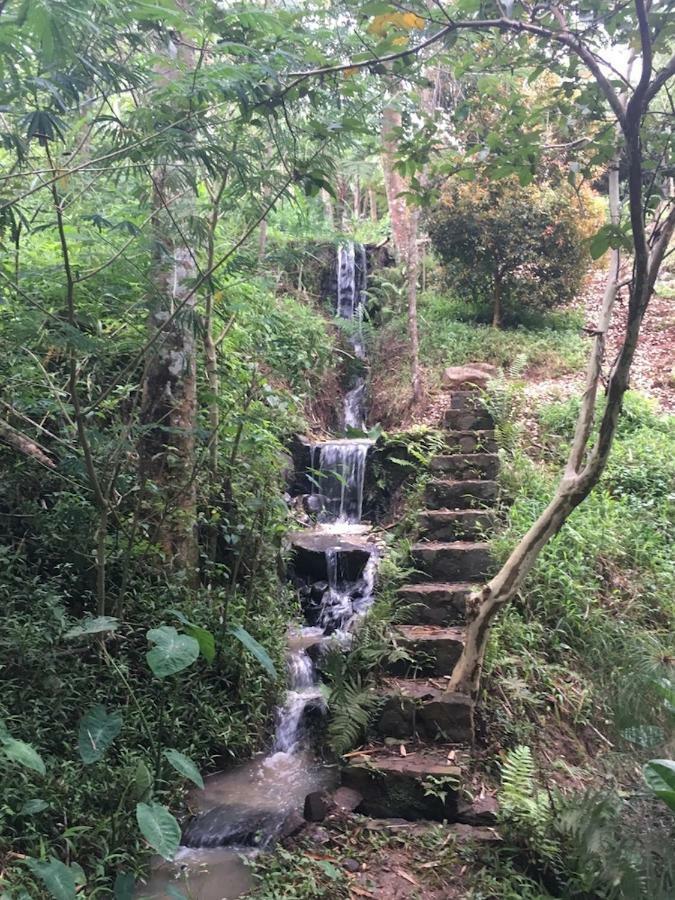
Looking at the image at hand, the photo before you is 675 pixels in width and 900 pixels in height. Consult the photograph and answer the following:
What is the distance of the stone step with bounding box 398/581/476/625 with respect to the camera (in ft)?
17.1

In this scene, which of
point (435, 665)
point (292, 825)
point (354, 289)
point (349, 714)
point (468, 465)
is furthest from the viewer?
point (354, 289)

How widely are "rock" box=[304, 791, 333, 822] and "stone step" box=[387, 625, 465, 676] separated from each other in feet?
3.76

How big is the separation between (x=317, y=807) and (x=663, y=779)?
6.57 ft

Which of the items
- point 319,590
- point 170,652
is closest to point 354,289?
point 319,590

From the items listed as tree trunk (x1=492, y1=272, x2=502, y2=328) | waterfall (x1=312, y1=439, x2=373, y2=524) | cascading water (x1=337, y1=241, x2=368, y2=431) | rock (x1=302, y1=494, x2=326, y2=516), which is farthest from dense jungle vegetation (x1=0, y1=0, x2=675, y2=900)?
cascading water (x1=337, y1=241, x2=368, y2=431)

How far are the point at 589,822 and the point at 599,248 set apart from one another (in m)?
2.91

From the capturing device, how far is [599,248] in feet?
10.7

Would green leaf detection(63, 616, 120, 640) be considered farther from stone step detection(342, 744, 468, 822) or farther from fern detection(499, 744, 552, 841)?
fern detection(499, 744, 552, 841)

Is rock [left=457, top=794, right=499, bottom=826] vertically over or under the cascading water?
under

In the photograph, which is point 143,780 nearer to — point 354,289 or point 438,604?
point 438,604

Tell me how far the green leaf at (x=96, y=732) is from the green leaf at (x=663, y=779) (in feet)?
8.30

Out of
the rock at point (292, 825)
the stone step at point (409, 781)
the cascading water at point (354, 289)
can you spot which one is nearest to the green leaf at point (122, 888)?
the rock at point (292, 825)

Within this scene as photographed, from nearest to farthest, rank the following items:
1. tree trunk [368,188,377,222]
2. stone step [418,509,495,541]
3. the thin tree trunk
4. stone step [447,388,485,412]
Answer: the thin tree trunk, stone step [418,509,495,541], stone step [447,388,485,412], tree trunk [368,188,377,222]

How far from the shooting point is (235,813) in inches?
169
